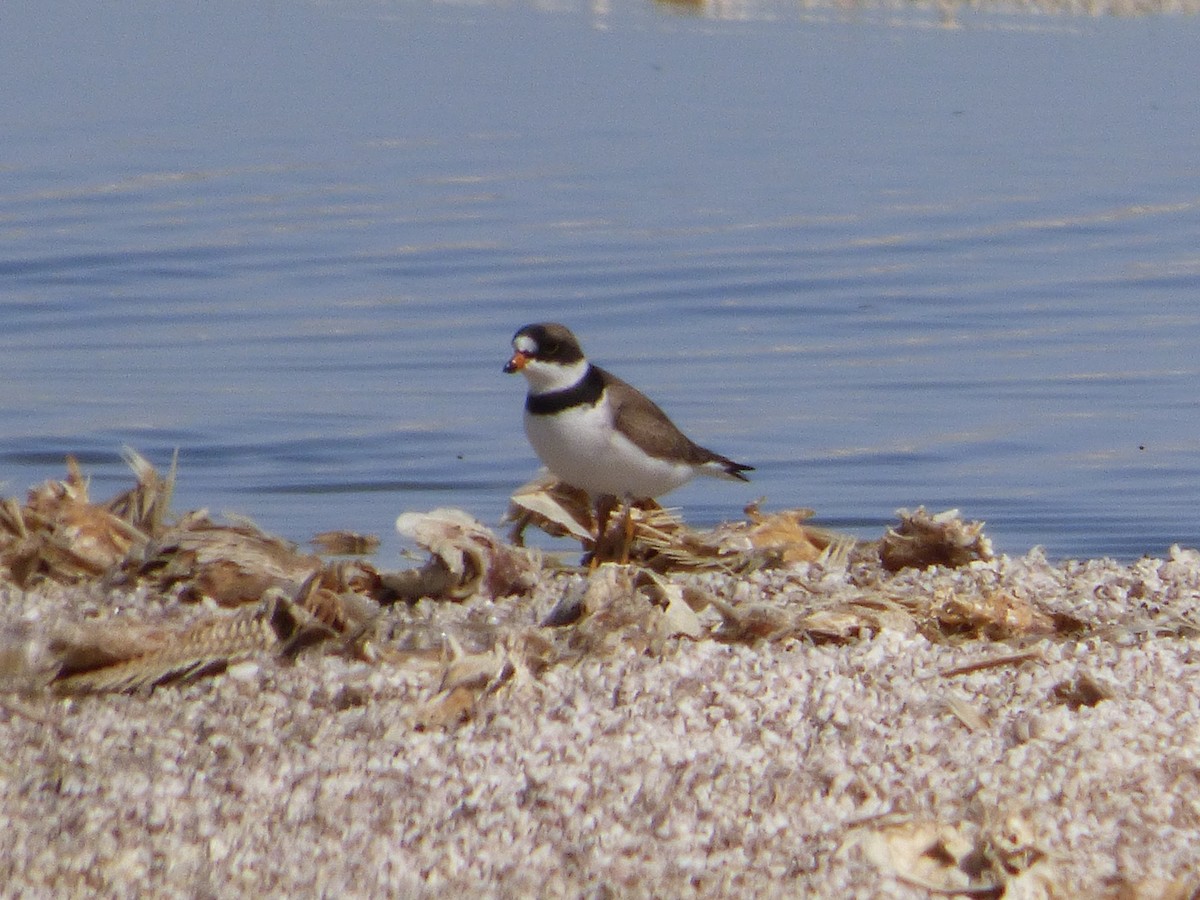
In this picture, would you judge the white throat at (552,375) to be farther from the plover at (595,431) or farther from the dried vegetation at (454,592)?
the dried vegetation at (454,592)

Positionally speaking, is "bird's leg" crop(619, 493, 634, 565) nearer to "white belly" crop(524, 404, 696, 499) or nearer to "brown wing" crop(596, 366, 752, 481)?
"white belly" crop(524, 404, 696, 499)

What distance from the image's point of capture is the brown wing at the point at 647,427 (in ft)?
21.9

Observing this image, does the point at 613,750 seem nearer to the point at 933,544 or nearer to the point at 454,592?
the point at 454,592

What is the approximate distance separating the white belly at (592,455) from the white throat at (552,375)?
0.79 ft

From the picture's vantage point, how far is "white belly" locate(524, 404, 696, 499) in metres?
6.43

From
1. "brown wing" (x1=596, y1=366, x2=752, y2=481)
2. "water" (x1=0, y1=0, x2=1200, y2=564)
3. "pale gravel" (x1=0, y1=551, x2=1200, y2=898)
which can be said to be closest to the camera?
"pale gravel" (x1=0, y1=551, x2=1200, y2=898)

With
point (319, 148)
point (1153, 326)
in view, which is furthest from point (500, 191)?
point (1153, 326)

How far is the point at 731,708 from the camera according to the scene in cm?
373

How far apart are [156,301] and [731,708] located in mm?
8457

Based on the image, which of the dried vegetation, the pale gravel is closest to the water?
the dried vegetation

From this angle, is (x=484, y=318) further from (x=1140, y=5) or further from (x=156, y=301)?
(x=1140, y=5)

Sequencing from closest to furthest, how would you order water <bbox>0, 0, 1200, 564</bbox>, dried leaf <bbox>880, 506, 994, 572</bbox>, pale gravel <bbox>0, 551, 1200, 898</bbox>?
pale gravel <bbox>0, 551, 1200, 898</bbox>
dried leaf <bbox>880, 506, 994, 572</bbox>
water <bbox>0, 0, 1200, 564</bbox>

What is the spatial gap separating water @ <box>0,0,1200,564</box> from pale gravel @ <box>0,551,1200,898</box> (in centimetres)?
303

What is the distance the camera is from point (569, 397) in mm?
6750
